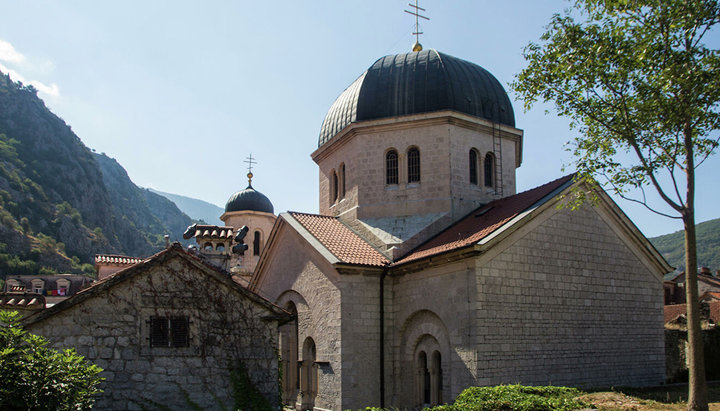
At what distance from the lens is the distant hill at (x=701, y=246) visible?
94812mm

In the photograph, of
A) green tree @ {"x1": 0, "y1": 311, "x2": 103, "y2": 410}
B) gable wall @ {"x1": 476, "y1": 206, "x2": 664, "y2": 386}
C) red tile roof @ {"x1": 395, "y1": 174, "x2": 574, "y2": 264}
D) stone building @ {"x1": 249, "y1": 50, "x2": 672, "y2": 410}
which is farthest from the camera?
red tile roof @ {"x1": 395, "y1": 174, "x2": 574, "y2": 264}

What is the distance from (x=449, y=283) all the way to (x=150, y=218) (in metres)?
155

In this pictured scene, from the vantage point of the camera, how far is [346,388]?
61.6ft

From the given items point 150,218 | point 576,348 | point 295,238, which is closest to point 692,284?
point 576,348

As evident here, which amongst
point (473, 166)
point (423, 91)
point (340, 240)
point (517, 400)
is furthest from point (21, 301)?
point (473, 166)

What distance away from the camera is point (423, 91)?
2344cm

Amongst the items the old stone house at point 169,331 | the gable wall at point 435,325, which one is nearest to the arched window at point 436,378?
the gable wall at point 435,325

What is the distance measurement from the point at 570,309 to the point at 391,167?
8666 millimetres

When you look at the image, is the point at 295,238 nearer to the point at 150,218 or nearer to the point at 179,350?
the point at 179,350

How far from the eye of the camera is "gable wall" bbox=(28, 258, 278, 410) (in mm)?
12555

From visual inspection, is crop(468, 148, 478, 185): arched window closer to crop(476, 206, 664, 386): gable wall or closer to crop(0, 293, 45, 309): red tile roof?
crop(476, 206, 664, 386): gable wall

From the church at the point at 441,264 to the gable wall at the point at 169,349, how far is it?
548cm

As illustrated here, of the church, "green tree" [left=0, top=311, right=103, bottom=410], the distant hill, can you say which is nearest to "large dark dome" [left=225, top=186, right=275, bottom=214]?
the church

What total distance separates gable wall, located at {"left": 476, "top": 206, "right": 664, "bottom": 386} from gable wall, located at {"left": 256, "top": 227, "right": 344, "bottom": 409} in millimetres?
4994
